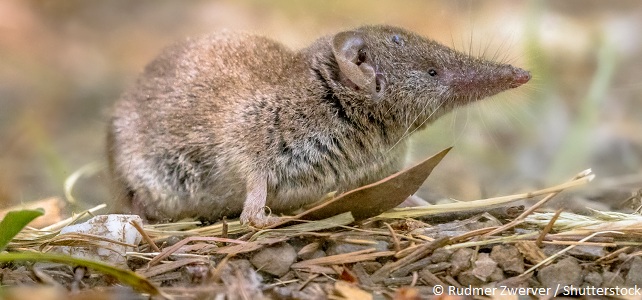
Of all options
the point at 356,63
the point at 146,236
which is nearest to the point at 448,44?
the point at 356,63

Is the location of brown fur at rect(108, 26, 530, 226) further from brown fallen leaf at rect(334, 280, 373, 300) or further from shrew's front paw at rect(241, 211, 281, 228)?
brown fallen leaf at rect(334, 280, 373, 300)

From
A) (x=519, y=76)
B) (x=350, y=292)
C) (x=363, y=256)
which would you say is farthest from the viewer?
(x=519, y=76)

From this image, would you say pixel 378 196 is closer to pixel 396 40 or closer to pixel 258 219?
pixel 258 219

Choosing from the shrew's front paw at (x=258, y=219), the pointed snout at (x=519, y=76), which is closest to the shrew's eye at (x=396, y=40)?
the pointed snout at (x=519, y=76)

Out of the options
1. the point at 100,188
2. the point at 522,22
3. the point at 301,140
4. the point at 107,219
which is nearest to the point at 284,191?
the point at 301,140

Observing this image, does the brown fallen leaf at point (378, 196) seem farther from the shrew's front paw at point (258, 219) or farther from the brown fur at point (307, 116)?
the brown fur at point (307, 116)

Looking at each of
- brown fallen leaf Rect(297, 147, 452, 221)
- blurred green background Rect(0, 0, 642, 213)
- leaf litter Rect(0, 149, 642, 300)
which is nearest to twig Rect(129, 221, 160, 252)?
leaf litter Rect(0, 149, 642, 300)

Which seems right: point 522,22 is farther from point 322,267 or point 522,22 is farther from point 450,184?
point 322,267
